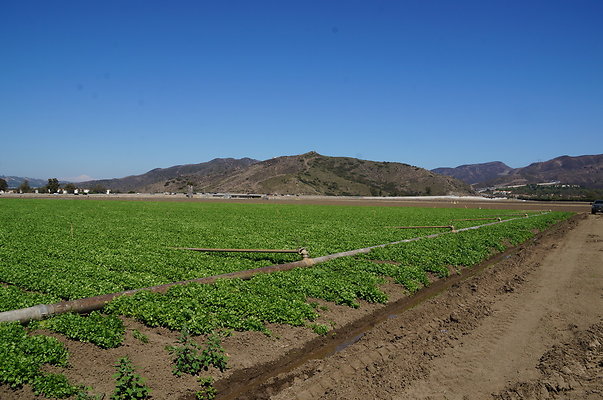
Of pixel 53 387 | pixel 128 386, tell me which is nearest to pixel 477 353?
pixel 128 386

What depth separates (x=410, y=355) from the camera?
7789mm

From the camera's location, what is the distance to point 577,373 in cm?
677

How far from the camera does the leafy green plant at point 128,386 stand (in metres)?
6.11

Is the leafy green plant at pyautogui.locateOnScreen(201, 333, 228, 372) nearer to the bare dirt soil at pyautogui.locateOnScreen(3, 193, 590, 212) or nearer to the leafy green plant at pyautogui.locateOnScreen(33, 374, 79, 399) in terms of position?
the leafy green plant at pyautogui.locateOnScreen(33, 374, 79, 399)

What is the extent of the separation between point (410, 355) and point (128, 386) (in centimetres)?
500

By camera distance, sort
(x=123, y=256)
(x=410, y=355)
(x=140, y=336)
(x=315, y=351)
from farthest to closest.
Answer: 1. (x=123, y=256)
2. (x=315, y=351)
3. (x=140, y=336)
4. (x=410, y=355)

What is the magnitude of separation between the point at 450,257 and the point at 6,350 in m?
16.4

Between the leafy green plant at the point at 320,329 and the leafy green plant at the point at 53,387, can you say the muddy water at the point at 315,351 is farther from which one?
the leafy green plant at the point at 53,387

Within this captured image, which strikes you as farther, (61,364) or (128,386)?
(61,364)

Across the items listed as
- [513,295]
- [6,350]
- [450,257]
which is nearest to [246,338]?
[6,350]

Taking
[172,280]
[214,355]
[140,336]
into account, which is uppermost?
[172,280]

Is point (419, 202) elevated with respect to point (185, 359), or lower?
lower

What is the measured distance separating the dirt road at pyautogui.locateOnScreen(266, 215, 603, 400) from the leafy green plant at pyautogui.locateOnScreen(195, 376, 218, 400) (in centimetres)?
96

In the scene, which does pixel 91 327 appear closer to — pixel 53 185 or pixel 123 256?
pixel 123 256
